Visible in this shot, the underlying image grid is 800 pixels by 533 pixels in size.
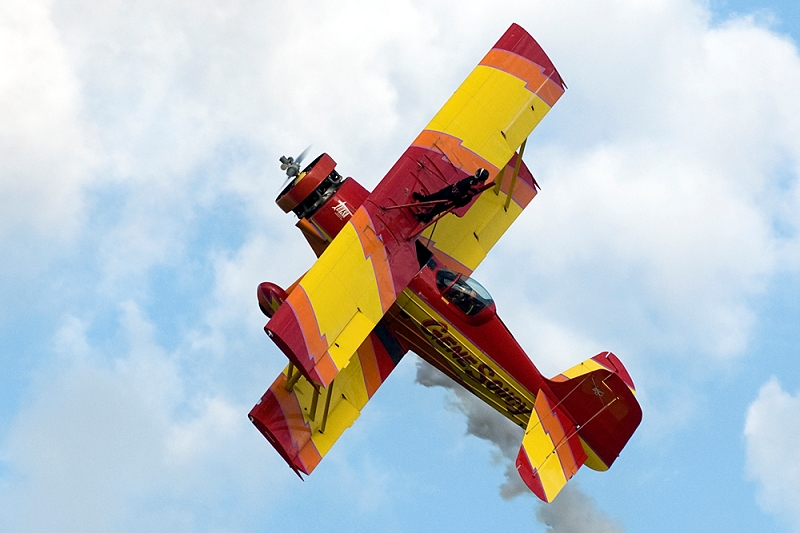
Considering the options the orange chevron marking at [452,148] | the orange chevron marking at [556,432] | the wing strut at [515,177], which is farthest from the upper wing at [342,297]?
the wing strut at [515,177]

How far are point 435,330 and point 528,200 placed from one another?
3.59 metres

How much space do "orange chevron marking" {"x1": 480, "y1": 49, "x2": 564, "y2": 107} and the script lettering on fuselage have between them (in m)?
4.44

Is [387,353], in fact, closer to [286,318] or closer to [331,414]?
[331,414]

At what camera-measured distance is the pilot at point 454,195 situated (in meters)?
22.7

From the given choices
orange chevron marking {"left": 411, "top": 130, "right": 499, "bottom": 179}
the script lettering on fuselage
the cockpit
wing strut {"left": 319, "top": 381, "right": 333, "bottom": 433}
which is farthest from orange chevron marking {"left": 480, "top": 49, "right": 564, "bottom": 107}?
wing strut {"left": 319, "top": 381, "right": 333, "bottom": 433}

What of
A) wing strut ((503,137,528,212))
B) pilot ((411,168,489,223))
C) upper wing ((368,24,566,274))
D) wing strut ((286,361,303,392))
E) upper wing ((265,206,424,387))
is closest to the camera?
upper wing ((265,206,424,387))

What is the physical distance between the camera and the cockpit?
79.0ft

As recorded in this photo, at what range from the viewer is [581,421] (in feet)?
79.4

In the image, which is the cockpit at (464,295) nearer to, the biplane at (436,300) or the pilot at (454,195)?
the biplane at (436,300)

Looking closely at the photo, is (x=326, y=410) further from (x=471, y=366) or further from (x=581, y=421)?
(x=581, y=421)

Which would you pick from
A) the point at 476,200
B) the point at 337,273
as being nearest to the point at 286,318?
the point at 337,273

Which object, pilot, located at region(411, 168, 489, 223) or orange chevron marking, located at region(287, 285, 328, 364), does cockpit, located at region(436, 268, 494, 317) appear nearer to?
pilot, located at region(411, 168, 489, 223)

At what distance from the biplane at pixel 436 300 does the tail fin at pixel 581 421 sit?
0.02 m

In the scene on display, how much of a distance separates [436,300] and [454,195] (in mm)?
1958
